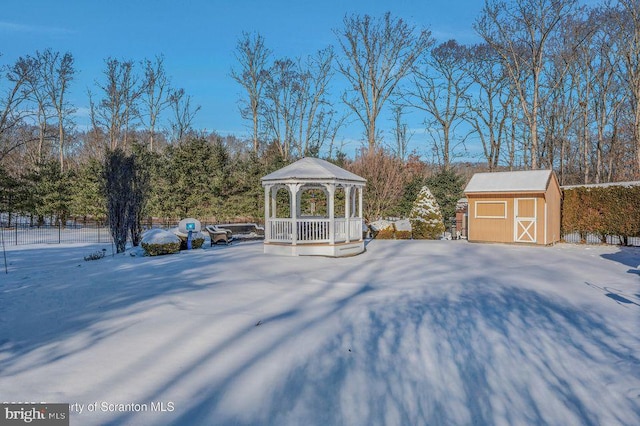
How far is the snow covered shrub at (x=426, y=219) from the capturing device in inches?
741

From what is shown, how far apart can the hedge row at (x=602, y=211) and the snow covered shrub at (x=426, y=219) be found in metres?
5.19

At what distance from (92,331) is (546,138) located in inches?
1169

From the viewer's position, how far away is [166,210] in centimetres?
2483

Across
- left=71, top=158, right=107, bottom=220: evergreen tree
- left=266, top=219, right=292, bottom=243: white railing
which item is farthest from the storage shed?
left=71, top=158, right=107, bottom=220: evergreen tree

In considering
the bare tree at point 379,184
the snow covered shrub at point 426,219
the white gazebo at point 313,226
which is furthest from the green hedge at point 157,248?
the bare tree at point 379,184

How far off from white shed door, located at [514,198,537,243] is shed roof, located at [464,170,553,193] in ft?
1.67

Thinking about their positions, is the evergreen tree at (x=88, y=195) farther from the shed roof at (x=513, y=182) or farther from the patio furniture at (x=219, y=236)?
the shed roof at (x=513, y=182)

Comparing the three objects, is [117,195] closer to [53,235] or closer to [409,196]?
[53,235]

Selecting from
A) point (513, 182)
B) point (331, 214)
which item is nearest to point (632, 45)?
point (513, 182)

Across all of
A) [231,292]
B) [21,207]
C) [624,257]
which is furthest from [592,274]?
[21,207]
